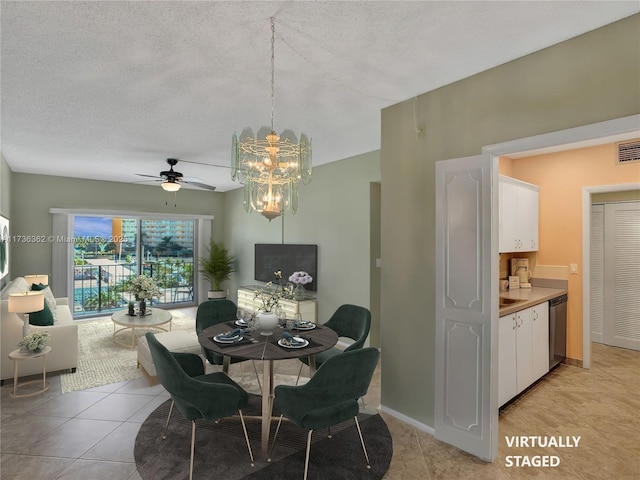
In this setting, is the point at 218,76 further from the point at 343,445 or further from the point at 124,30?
the point at 343,445

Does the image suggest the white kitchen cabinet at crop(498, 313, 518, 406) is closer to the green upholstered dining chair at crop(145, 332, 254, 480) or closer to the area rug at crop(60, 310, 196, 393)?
the green upholstered dining chair at crop(145, 332, 254, 480)

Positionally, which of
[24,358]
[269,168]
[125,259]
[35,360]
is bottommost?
[35,360]

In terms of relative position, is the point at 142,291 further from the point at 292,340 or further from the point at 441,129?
the point at 441,129

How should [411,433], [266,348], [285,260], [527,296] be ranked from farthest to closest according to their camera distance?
[285,260]
[527,296]
[411,433]
[266,348]

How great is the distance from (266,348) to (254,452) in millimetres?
783

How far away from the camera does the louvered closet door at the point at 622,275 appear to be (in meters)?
4.66

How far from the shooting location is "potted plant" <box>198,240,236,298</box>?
7.38m

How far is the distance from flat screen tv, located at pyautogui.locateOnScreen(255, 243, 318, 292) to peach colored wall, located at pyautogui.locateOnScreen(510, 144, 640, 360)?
3.20m

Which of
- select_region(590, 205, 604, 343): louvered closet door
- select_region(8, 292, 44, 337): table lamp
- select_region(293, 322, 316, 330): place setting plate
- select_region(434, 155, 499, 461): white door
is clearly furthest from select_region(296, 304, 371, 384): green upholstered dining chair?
select_region(590, 205, 604, 343): louvered closet door

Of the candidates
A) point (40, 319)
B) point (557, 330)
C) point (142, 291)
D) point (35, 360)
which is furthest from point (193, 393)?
point (557, 330)

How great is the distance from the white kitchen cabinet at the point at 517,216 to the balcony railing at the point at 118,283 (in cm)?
568

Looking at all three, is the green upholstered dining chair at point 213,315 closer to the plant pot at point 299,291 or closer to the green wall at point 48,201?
the plant pot at point 299,291

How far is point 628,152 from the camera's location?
3816 mm

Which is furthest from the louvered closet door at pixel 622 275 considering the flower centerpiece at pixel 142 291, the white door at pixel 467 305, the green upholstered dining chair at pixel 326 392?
the flower centerpiece at pixel 142 291
